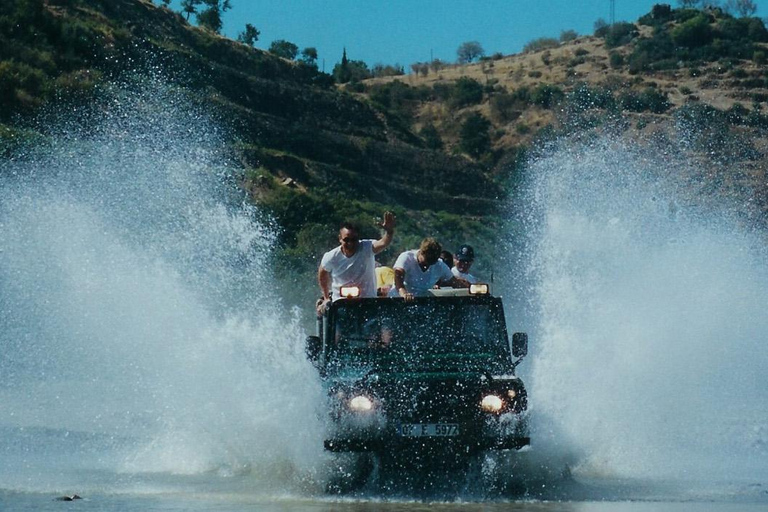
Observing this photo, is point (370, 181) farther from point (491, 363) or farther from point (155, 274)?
point (491, 363)

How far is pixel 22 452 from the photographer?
1309 cm


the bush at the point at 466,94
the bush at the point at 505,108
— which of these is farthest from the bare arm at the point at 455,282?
the bush at the point at 466,94

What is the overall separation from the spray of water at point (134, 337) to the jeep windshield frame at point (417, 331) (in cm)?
47

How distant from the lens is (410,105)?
332 feet

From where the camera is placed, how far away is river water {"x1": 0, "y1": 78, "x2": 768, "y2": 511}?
11023 mm

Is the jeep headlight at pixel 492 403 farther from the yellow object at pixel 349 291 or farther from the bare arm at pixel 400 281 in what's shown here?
the bare arm at pixel 400 281

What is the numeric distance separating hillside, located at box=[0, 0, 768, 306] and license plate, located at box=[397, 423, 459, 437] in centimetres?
2542

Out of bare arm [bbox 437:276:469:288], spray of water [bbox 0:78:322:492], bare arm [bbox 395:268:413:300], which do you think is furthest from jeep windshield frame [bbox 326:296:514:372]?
bare arm [bbox 437:276:469:288]

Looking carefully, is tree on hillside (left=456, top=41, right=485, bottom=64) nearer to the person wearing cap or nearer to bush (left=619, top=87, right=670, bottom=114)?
bush (left=619, top=87, right=670, bottom=114)

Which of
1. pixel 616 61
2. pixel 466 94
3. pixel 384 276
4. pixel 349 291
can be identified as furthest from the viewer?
pixel 616 61

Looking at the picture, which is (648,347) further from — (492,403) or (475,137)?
(475,137)

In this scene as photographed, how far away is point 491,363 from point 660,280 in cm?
1039

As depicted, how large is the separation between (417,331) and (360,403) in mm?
1245

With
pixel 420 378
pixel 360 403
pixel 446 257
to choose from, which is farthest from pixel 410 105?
pixel 360 403
